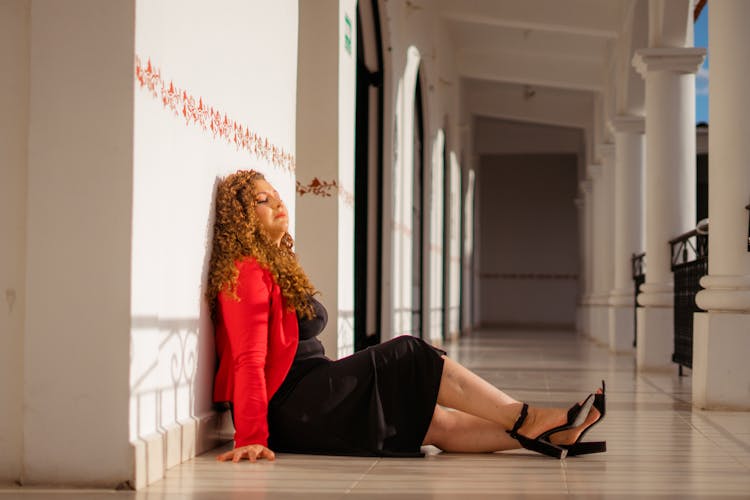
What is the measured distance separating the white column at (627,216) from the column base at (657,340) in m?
3.20

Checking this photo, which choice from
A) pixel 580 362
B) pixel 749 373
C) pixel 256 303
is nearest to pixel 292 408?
pixel 256 303

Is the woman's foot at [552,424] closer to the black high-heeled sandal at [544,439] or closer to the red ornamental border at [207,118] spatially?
the black high-heeled sandal at [544,439]

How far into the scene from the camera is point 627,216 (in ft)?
42.4

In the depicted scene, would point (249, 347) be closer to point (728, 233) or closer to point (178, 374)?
point (178, 374)

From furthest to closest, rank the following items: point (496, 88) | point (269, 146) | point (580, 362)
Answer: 1. point (496, 88)
2. point (580, 362)
3. point (269, 146)

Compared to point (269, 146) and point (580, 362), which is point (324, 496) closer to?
point (269, 146)

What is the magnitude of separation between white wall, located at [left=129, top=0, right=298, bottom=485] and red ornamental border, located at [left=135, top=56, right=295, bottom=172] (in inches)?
0.4

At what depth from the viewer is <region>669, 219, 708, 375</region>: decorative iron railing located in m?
7.71

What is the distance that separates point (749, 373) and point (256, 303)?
10.5ft

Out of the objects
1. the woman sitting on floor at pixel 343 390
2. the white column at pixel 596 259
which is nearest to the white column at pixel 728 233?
the woman sitting on floor at pixel 343 390

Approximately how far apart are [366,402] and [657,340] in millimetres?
6117

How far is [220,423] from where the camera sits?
4.36 meters

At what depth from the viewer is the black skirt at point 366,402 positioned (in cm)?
400

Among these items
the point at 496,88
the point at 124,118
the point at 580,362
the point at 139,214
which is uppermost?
the point at 496,88
